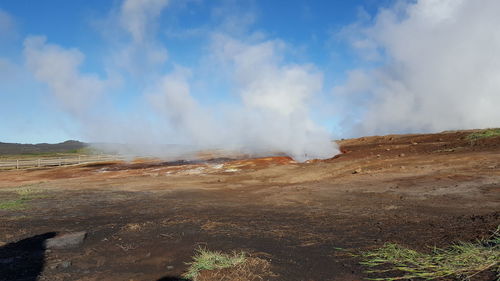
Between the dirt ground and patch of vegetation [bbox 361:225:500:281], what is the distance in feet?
0.79

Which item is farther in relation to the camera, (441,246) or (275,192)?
(275,192)

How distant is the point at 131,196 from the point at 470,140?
739 inches

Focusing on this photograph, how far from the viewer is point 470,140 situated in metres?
20.8

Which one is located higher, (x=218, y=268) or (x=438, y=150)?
(x=438, y=150)

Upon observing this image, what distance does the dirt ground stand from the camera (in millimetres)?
6012

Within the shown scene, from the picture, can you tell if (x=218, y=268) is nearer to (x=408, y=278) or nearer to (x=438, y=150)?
(x=408, y=278)

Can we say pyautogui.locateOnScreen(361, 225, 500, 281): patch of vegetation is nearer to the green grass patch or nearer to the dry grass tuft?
the dry grass tuft

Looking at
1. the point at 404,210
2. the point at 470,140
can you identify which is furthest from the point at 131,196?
the point at 470,140

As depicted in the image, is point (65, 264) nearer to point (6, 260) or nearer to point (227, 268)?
point (6, 260)

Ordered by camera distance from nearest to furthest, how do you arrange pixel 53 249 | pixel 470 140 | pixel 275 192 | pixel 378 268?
pixel 378 268
pixel 53 249
pixel 275 192
pixel 470 140

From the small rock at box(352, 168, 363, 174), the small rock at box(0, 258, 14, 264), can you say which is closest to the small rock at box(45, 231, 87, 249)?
the small rock at box(0, 258, 14, 264)

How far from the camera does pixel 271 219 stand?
9156mm

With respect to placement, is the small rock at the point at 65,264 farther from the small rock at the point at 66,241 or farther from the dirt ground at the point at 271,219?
the small rock at the point at 66,241

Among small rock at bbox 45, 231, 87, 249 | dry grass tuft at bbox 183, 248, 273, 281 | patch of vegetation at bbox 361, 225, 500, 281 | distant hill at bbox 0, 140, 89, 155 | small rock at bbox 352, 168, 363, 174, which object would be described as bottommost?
small rock at bbox 45, 231, 87, 249
